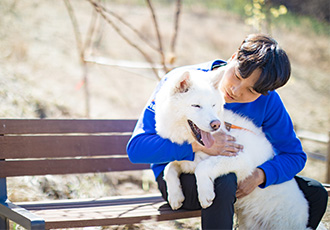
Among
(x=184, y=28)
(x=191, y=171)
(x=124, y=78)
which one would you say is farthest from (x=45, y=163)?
(x=184, y=28)

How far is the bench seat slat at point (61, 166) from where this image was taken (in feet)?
8.88

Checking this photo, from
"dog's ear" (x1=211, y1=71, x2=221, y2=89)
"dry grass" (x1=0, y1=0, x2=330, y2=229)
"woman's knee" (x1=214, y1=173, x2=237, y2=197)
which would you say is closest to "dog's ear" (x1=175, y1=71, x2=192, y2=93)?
"dog's ear" (x1=211, y1=71, x2=221, y2=89)

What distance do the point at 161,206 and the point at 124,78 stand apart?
22.5ft

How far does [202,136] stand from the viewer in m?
2.14

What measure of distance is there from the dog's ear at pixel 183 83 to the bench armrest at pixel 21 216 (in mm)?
1049

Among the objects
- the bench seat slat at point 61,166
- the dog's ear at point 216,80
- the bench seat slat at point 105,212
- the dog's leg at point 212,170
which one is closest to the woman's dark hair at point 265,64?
the dog's ear at point 216,80

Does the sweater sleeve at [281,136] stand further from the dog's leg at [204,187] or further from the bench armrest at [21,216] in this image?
the bench armrest at [21,216]

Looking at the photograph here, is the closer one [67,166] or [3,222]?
[3,222]

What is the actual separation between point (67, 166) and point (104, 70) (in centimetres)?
624

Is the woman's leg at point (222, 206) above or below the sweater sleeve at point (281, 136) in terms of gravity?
below

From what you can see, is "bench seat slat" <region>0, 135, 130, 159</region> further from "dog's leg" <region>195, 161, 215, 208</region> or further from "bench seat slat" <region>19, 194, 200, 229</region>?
"dog's leg" <region>195, 161, 215, 208</region>

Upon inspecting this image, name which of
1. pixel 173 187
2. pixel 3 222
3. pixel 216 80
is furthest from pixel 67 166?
pixel 216 80

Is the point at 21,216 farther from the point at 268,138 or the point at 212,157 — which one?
the point at 268,138

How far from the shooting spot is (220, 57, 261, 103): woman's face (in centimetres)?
212
